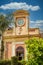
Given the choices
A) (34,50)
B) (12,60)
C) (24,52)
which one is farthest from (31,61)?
(24,52)

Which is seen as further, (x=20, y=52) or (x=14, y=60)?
(x=20, y=52)

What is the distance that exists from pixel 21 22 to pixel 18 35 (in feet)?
1.21

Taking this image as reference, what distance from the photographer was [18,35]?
10312 mm

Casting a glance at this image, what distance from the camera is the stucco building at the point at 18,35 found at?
1020cm

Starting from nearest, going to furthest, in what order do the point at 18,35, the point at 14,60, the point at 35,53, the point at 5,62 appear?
the point at 35,53 < the point at 14,60 < the point at 5,62 < the point at 18,35

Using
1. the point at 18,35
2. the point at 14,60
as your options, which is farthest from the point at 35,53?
the point at 18,35

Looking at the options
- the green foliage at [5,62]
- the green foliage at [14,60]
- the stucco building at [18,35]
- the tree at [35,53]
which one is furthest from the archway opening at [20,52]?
the tree at [35,53]

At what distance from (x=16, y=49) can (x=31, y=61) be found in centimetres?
296

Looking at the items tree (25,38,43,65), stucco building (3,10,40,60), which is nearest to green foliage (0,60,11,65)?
stucco building (3,10,40,60)

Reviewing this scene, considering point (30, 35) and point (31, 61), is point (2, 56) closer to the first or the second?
point (30, 35)

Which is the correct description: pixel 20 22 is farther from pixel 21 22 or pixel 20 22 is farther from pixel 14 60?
pixel 14 60

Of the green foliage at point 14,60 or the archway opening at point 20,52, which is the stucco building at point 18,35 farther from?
the green foliage at point 14,60

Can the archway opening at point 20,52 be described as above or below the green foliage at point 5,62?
above

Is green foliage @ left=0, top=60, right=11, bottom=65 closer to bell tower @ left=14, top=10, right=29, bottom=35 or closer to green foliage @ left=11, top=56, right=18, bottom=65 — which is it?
green foliage @ left=11, top=56, right=18, bottom=65
